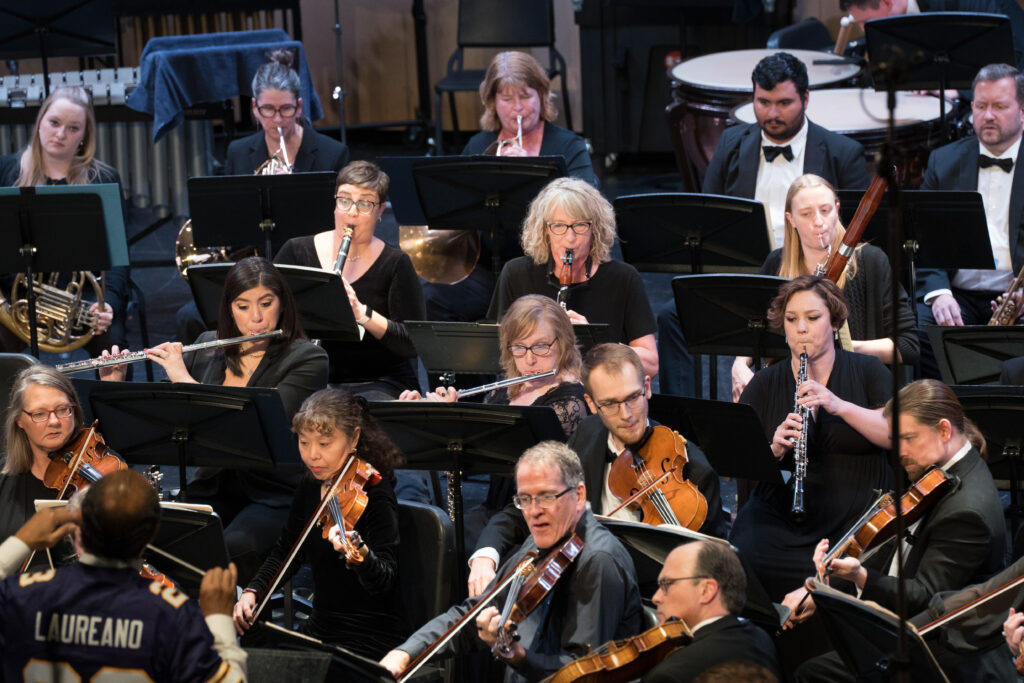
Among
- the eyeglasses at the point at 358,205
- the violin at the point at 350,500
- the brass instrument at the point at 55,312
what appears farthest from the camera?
the brass instrument at the point at 55,312

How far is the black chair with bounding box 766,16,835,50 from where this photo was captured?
7.89 meters

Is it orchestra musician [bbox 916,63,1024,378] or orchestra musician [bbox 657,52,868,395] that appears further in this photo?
orchestra musician [bbox 657,52,868,395]

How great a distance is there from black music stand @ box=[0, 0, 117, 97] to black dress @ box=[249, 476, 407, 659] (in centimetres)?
394

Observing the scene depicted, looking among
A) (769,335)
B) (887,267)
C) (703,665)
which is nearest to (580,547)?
(703,665)

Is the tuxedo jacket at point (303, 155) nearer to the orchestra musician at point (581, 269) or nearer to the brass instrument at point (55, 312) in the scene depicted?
the brass instrument at point (55, 312)

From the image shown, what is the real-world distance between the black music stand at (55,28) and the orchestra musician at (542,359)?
3623 mm

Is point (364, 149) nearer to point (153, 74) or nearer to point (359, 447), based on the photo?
point (153, 74)

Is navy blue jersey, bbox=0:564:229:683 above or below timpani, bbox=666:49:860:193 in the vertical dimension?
below

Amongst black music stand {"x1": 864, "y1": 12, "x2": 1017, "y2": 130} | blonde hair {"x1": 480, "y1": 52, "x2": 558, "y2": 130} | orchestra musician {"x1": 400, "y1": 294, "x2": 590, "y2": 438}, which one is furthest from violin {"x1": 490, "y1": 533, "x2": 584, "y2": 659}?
black music stand {"x1": 864, "y1": 12, "x2": 1017, "y2": 130}

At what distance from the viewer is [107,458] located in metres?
4.02

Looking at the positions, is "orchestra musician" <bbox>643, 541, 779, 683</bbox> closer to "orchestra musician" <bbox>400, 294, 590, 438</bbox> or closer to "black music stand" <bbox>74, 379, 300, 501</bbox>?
"orchestra musician" <bbox>400, 294, 590, 438</bbox>

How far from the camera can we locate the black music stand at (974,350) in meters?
4.36

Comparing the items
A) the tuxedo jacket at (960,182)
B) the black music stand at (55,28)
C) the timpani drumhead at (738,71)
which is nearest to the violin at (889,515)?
the tuxedo jacket at (960,182)

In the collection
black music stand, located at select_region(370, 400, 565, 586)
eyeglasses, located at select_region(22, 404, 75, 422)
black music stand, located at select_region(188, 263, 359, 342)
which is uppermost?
black music stand, located at select_region(188, 263, 359, 342)
